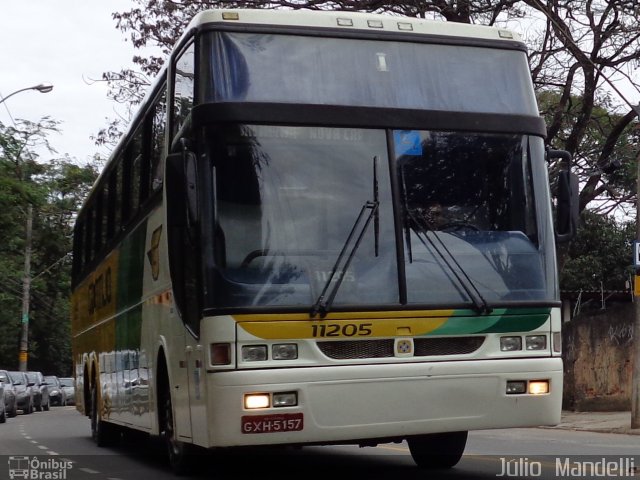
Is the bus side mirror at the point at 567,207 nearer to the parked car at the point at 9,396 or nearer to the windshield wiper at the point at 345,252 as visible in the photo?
the windshield wiper at the point at 345,252

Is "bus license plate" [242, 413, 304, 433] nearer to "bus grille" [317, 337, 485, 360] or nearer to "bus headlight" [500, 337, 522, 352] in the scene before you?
"bus grille" [317, 337, 485, 360]

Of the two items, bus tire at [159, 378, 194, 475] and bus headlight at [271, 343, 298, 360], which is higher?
bus headlight at [271, 343, 298, 360]

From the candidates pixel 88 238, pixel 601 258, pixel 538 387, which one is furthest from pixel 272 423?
pixel 601 258

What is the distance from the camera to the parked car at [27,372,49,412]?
42344mm

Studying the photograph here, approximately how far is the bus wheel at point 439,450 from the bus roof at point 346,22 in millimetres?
3720

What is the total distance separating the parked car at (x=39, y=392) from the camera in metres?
42.3

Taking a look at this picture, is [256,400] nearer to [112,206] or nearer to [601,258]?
[112,206]

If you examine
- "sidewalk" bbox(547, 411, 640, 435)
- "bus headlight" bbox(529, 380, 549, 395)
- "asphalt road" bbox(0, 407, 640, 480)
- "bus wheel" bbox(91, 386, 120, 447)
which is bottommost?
"sidewalk" bbox(547, 411, 640, 435)

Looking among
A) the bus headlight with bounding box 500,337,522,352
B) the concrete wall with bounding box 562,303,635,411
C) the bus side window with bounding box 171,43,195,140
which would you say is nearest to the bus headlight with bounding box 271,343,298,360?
the bus headlight with bounding box 500,337,522,352

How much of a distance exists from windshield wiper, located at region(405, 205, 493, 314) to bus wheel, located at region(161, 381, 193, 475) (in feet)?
10.5

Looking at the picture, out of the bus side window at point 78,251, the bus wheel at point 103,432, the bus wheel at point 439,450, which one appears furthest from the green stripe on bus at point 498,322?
the bus side window at point 78,251

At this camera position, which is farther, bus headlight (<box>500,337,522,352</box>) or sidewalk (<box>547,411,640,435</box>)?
sidewalk (<box>547,411,640,435</box>)

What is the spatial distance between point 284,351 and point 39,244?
47058mm

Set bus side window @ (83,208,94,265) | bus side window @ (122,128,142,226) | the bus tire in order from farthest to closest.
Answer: bus side window @ (83,208,94,265) → bus side window @ (122,128,142,226) → the bus tire
